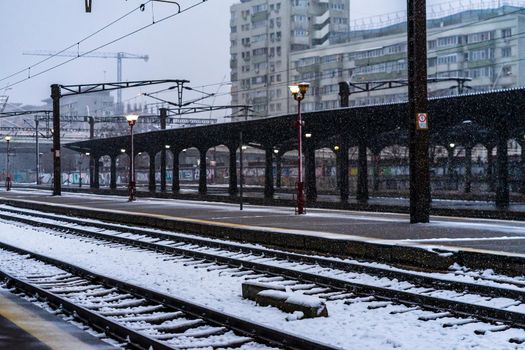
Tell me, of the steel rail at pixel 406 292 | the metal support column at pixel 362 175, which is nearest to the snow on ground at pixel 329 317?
the steel rail at pixel 406 292

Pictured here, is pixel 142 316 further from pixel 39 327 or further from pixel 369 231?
pixel 369 231

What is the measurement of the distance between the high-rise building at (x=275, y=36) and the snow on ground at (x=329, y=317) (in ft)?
328

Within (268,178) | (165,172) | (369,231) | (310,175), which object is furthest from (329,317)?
(165,172)

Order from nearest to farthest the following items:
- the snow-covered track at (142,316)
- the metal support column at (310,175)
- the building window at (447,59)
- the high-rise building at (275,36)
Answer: the snow-covered track at (142,316) → the metal support column at (310,175) → the building window at (447,59) → the high-rise building at (275,36)

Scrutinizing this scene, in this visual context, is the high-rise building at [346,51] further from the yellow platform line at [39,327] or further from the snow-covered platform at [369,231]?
the yellow platform line at [39,327]

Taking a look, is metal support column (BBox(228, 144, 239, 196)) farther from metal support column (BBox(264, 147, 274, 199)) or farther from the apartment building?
the apartment building

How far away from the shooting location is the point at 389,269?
38.2 ft

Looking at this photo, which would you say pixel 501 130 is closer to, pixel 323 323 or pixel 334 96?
pixel 323 323

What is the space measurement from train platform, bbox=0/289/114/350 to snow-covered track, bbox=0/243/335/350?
29cm

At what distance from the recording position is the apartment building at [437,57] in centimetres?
8025

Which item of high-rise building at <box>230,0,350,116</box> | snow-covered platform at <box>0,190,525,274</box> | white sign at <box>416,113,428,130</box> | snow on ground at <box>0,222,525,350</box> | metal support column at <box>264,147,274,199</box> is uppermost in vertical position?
high-rise building at <box>230,0,350,116</box>

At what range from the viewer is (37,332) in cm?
774

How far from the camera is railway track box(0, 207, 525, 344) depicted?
8.55 meters

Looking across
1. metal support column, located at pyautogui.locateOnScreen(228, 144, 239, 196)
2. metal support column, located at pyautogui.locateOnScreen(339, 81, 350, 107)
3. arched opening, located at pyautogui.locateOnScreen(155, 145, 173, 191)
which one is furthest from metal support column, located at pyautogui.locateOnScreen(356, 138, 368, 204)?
arched opening, located at pyautogui.locateOnScreen(155, 145, 173, 191)
